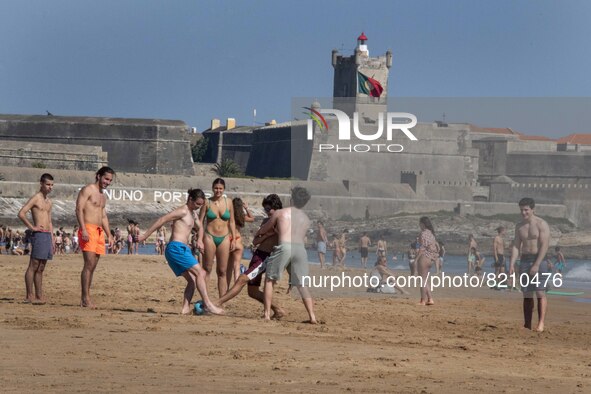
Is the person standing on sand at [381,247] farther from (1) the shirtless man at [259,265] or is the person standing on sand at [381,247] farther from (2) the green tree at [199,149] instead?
(2) the green tree at [199,149]

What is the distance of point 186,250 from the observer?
955cm

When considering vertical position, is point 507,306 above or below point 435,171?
below

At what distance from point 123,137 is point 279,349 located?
55.3 m

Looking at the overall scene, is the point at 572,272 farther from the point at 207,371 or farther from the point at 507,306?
the point at 207,371

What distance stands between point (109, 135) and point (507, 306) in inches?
1987

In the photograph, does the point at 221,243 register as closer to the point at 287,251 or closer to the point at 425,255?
the point at 287,251

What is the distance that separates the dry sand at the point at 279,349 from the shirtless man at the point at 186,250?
0.23m

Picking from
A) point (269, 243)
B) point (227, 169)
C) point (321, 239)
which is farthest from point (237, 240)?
point (227, 169)

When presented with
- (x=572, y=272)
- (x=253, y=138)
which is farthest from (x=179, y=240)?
(x=253, y=138)

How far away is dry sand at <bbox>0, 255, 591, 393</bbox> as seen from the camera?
6.36m

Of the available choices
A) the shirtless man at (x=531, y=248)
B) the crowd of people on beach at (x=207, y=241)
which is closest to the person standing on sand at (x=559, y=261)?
the shirtless man at (x=531, y=248)

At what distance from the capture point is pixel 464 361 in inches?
300

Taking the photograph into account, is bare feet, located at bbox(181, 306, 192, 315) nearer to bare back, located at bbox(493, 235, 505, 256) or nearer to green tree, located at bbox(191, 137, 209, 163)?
bare back, located at bbox(493, 235, 505, 256)

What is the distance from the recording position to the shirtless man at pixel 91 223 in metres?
9.96
